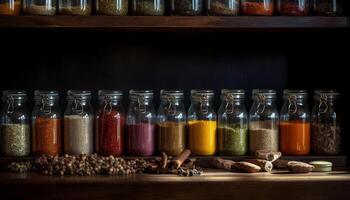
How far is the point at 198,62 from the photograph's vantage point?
265 cm

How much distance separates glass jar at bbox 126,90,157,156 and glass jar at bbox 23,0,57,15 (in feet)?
1.21

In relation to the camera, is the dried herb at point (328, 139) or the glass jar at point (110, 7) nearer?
the glass jar at point (110, 7)

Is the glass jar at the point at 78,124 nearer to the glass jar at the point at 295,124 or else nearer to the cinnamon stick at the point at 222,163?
the cinnamon stick at the point at 222,163

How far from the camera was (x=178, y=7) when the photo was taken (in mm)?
2383

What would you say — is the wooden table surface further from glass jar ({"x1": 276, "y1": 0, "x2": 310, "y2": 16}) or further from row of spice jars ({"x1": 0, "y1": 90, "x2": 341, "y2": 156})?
glass jar ({"x1": 276, "y1": 0, "x2": 310, "y2": 16})

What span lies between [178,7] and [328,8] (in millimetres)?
468

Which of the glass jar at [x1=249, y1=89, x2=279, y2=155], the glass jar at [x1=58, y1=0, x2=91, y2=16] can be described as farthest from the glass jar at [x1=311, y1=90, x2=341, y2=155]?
the glass jar at [x1=58, y1=0, x2=91, y2=16]

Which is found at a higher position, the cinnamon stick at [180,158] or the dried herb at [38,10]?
the dried herb at [38,10]

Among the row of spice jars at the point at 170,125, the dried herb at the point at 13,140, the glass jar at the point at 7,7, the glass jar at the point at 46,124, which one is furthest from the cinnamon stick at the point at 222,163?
the glass jar at the point at 7,7

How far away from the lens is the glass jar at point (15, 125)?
96.0 inches

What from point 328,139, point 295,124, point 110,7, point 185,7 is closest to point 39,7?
point 110,7

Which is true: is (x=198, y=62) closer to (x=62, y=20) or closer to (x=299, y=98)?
(x=299, y=98)

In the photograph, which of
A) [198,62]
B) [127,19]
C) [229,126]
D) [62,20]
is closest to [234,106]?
[229,126]

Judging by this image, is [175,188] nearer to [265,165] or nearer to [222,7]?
[265,165]
